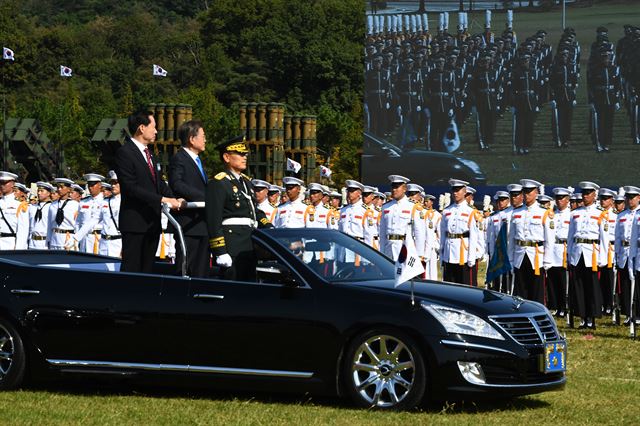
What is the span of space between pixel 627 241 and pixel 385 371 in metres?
9.63

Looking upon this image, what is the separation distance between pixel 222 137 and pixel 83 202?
61691 millimetres

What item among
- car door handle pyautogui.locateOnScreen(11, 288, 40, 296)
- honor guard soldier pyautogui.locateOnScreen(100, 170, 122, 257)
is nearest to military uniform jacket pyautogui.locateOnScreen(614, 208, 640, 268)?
honor guard soldier pyautogui.locateOnScreen(100, 170, 122, 257)

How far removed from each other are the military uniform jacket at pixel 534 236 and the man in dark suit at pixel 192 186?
851 centimetres

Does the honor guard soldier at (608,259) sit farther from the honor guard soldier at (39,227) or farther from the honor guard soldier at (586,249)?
the honor guard soldier at (39,227)

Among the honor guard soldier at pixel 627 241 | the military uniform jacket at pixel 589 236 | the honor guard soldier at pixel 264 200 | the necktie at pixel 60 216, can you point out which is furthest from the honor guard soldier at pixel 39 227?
the honor guard soldier at pixel 627 241

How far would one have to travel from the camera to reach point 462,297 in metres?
10.0

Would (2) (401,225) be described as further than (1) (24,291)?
Yes

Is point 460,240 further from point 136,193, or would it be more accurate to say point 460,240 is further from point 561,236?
point 136,193

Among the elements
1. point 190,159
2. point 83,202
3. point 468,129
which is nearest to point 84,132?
point 468,129

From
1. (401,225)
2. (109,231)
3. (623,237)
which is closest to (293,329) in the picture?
(623,237)

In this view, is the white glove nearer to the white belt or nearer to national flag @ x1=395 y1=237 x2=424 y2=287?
the white belt

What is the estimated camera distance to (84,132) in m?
86.3

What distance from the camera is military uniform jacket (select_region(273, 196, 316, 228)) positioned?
22406 mm

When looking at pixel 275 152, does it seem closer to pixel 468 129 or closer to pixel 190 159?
pixel 468 129
